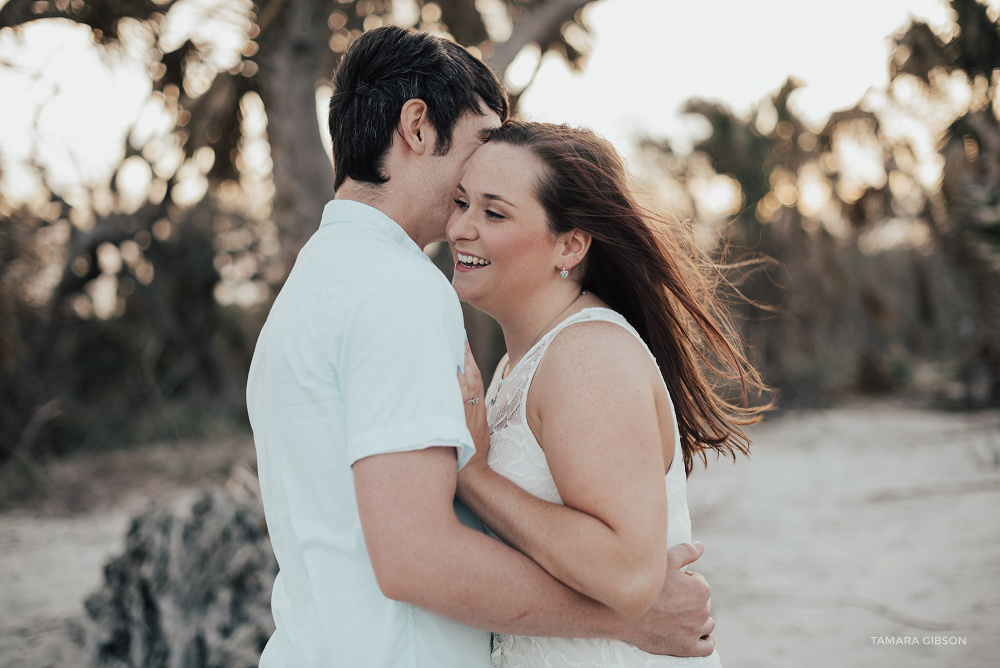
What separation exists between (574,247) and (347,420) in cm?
96

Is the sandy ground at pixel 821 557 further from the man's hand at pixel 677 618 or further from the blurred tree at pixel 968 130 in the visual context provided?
the man's hand at pixel 677 618

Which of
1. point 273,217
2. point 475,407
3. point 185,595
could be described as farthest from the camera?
point 273,217

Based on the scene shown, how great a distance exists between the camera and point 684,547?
192cm

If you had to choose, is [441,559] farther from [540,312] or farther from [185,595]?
[185,595]

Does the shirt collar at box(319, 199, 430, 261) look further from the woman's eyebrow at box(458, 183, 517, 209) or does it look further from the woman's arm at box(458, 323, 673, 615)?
the woman's arm at box(458, 323, 673, 615)

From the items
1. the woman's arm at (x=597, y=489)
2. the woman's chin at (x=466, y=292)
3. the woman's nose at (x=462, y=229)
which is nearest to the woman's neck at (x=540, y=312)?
the woman's chin at (x=466, y=292)

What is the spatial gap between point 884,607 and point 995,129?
9.96m

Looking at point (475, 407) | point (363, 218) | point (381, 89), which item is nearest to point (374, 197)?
point (363, 218)

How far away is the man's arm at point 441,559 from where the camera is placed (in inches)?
52.3

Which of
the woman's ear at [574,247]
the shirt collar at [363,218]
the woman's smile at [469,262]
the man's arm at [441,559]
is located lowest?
the man's arm at [441,559]

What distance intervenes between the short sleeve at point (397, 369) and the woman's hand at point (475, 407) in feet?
0.49

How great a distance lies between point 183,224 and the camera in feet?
53.5

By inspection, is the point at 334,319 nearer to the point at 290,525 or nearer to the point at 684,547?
the point at 290,525

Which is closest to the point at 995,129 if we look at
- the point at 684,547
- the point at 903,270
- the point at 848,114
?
the point at 848,114
